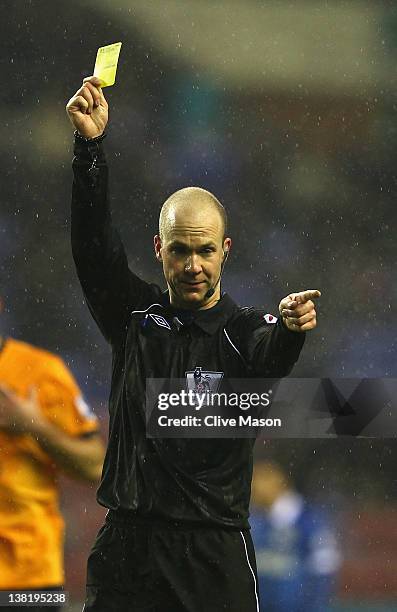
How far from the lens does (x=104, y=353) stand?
306 cm

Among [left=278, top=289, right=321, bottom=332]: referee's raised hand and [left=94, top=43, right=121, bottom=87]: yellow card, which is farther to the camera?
[left=94, top=43, right=121, bottom=87]: yellow card

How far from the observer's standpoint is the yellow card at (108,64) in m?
1.65

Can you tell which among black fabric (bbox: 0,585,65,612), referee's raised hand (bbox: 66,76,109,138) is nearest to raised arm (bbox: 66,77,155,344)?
referee's raised hand (bbox: 66,76,109,138)

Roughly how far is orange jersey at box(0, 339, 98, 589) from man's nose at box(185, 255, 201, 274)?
851 mm

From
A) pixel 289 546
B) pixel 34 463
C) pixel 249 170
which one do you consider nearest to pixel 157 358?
pixel 34 463

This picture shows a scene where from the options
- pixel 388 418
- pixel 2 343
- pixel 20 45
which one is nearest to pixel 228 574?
pixel 2 343

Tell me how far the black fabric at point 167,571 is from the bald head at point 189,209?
1.59ft

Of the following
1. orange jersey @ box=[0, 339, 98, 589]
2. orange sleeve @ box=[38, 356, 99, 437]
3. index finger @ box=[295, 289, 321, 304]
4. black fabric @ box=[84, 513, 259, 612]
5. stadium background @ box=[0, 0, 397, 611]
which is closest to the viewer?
index finger @ box=[295, 289, 321, 304]

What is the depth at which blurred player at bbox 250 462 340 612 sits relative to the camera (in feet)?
9.29

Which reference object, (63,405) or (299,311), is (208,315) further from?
(63,405)

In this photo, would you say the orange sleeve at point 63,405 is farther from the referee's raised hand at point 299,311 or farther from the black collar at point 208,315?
the referee's raised hand at point 299,311

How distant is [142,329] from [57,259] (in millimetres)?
1347

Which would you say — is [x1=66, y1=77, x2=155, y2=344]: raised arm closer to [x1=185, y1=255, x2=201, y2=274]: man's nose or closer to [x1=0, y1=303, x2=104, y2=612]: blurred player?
[x1=185, y1=255, x2=201, y2=274]: man's nose

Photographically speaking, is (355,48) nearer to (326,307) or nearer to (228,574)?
(326,307)
